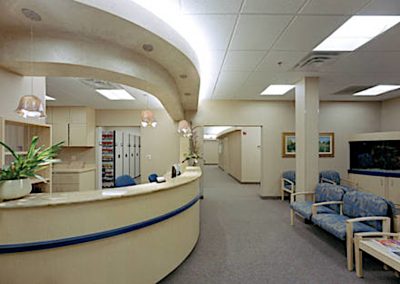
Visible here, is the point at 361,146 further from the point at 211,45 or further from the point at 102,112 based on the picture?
the point at 102,112

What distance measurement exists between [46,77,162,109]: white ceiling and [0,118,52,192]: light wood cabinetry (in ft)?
4.03

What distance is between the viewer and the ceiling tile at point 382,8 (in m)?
2.48

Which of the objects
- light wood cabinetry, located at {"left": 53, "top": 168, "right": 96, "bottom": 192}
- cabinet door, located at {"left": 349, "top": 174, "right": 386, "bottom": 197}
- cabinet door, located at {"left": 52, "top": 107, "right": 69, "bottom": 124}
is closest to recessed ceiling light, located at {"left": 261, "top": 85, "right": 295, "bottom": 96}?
cabinet door, located at {"left": 349, "top": 174, "right": 386, "bottom": 197}

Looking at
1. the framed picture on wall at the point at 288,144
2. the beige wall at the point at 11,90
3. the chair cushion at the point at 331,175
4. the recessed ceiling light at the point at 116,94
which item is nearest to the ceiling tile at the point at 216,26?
the beige wall at the point at 11,90

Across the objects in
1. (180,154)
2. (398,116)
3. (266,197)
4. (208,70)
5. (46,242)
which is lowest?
(266,197)

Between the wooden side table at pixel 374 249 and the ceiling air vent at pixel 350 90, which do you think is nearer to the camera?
the wooden side table at pixel 374 249

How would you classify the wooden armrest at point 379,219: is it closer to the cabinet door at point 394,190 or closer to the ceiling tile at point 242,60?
the ceiling tile at point 242,60

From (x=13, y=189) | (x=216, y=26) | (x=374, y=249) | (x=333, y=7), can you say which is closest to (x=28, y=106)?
(x=13, y=189)

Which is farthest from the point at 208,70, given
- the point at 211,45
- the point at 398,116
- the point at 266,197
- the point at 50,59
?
the point at 398,116

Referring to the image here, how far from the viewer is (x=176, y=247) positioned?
120 inches

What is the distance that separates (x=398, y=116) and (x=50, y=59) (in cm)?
845

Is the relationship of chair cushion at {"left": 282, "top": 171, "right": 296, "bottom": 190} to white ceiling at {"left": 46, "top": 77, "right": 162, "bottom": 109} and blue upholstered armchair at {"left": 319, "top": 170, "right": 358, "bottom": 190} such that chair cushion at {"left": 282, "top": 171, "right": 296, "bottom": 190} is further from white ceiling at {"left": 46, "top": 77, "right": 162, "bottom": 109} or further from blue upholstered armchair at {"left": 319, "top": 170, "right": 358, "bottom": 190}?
white ceiling at {"left": 46, "top": 77, "right": 162, "bottom": 109}

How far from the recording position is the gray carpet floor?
2.89 meters

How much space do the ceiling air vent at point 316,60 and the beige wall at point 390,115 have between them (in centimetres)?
423
